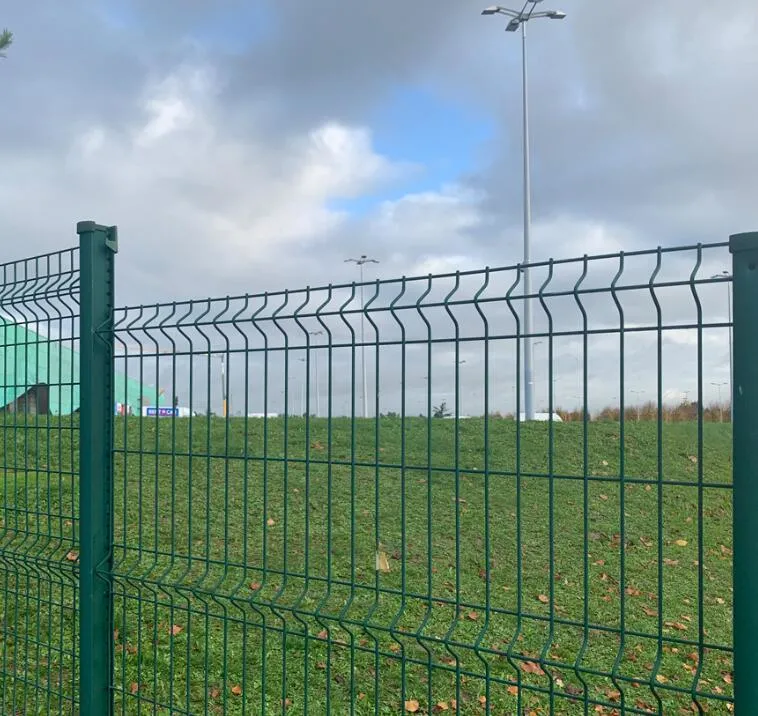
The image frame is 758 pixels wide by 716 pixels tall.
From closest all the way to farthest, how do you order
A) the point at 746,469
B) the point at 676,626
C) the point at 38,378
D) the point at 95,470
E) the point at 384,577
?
the point at 746,469, the point at 95,470, the point at 38,378, the point at 676,626, the point at 384,577

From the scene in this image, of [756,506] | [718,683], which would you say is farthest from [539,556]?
[756,506]

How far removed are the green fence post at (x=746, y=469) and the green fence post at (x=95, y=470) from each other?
2699 millimetres

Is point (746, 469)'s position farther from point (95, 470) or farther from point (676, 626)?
point (676, 626)

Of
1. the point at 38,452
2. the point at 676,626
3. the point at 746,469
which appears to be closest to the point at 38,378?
the point at 38,452

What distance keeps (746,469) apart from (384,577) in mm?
4891

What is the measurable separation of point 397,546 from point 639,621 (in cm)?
245

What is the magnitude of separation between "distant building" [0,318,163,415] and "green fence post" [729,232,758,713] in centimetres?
266

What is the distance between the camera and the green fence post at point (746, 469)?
210 cm

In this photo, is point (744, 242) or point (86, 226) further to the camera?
point (86, 226)

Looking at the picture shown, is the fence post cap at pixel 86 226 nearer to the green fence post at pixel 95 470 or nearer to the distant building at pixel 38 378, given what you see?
the green fence post at pixel 95 470

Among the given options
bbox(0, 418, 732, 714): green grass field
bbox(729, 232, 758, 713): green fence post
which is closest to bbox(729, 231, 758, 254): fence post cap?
bbox(729, 232, 758, 713): green fence post

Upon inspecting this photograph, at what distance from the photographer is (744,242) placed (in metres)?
2.12

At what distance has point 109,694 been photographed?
3600 millimetres

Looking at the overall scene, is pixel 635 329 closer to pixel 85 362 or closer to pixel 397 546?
pixel 85 362
